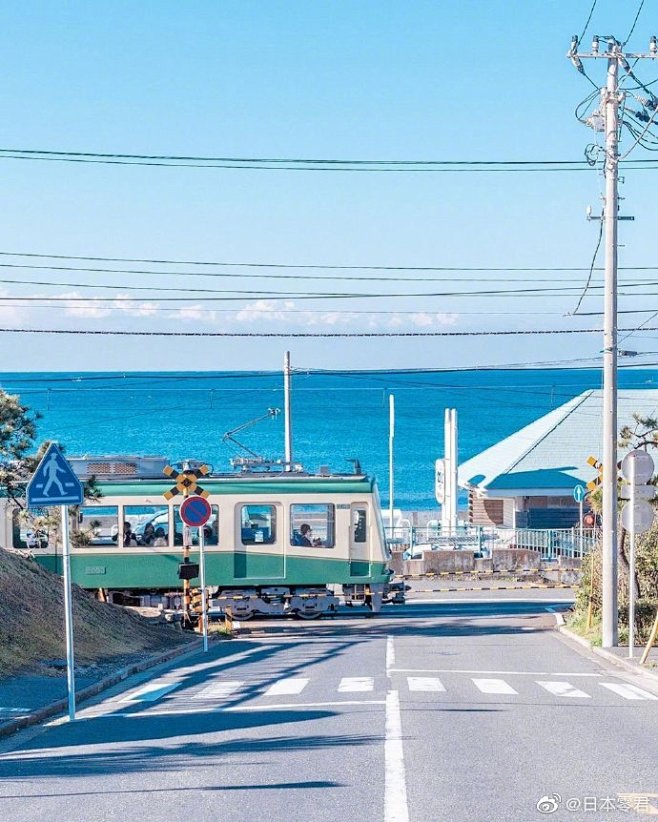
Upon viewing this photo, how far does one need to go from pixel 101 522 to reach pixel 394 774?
60.1 feet

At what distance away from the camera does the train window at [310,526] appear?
2567cm

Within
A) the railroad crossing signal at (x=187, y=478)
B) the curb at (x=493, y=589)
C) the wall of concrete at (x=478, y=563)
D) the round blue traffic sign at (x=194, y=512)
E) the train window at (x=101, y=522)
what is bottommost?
the curb at (x=493, y=589)

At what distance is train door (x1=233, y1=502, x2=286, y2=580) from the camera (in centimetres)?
2556

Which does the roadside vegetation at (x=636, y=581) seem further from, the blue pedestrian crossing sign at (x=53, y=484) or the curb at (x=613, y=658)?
the blue pedestrian crossing sign at (x=53, y=484)

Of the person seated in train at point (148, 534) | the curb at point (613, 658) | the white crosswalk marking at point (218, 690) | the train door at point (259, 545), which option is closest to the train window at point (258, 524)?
the train door at point (259, 545)

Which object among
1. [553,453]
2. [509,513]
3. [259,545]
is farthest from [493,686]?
[509,513]

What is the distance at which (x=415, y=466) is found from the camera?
4761 inches

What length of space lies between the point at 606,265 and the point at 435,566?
60.3 feet

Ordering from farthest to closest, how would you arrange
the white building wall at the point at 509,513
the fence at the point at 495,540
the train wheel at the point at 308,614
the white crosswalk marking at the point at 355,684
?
the white building wall at the point at 509,513 < the fence at the point at 495,540 < the train wheel at the point at 308,614 < the white crosswalk marking at the point at 355,684

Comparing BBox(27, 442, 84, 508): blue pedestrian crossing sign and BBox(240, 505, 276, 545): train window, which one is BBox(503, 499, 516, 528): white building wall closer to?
BBox(240, 505, 276, 545): train window

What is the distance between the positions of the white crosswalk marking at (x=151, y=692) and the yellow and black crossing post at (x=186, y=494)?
21.0ft

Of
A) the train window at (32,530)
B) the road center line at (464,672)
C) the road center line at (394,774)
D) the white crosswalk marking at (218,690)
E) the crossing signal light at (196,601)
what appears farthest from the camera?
the crossing signal light at (196,601)

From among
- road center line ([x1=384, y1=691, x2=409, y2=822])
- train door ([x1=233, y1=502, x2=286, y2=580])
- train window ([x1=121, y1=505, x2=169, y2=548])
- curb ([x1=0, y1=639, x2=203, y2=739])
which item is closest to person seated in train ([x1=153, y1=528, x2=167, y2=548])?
train window ([x1=121, y1=505, x2=169, y2=548])

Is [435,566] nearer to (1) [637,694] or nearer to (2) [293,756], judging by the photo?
(1) [637,694]
